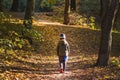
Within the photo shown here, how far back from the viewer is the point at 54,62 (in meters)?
17.5

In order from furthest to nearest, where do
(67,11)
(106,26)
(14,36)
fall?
(67,11)
(14,36)
(106,26)

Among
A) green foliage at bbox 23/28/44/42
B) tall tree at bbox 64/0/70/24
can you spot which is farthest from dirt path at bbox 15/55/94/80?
tall tree at bbox 64/0/70/24

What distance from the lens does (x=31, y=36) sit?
19.5 metres

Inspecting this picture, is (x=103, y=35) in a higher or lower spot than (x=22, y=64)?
higher

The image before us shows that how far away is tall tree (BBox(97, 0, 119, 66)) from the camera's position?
14523 mm

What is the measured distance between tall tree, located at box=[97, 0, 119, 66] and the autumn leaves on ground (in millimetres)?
475

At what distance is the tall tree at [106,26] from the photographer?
47.6ft

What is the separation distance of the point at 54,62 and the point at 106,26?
4.01 metres

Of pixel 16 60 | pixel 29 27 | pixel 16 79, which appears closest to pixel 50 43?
pixel 29 27

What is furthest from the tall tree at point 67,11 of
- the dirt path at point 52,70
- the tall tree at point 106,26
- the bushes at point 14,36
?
the tall tree at point 106,26

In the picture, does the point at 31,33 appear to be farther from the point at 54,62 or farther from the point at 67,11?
the point at 67,11

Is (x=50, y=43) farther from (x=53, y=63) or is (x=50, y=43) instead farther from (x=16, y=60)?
(x=16, y=60)

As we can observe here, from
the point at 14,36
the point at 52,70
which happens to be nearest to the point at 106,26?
A: the point at 52,70

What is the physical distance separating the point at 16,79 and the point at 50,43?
36.7 ft
